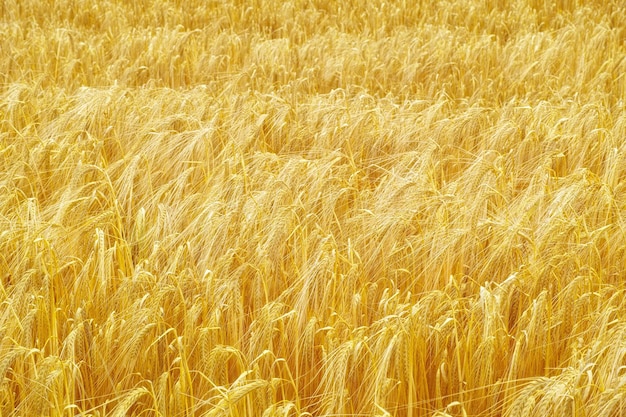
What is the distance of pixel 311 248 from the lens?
2.12 meters

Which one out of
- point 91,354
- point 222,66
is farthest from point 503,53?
point 91,354

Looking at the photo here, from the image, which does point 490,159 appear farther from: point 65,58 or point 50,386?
point 65,58

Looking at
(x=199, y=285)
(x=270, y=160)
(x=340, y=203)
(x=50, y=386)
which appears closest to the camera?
(x=50, y=386)

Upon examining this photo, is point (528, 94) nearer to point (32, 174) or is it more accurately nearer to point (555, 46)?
point (555, 46)

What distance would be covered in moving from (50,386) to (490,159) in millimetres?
1861

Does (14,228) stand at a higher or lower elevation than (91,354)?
higher

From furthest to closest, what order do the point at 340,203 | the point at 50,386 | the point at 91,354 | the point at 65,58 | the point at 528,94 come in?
the point at 65,58
the point at 528,94
the point at 340,203
the point at 91,354
the point at 50,386

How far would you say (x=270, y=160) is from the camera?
2.63 meters

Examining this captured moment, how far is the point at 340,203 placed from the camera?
2.46m

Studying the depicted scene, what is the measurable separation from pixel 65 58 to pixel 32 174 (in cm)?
194

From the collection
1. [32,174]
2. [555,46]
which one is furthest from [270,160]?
[555,46]

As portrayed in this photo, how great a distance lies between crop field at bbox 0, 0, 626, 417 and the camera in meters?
1.58

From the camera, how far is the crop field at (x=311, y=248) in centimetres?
158

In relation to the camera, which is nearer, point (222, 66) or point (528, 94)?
point (528, 94)
